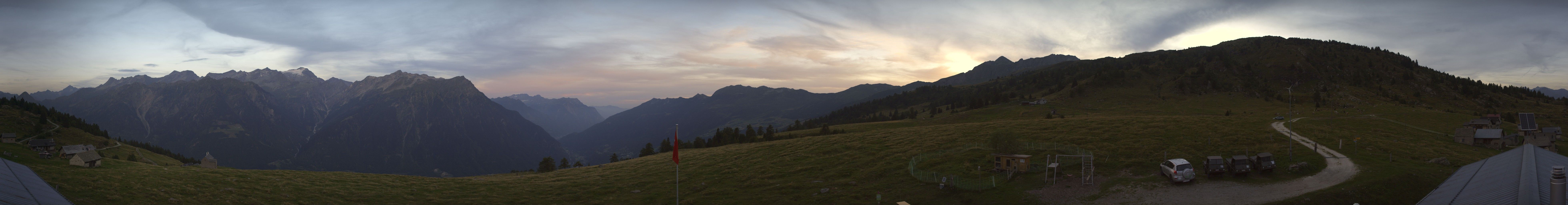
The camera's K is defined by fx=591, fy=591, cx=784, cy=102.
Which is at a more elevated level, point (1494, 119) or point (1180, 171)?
point (1494, 119)

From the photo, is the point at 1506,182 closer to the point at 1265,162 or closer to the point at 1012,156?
the point at 1265,162

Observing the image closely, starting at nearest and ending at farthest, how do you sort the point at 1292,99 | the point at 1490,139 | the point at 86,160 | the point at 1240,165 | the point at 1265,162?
1. the point at 1240,165
2. the point at 1265,162
3. the point at 86,160
4. the point at 1490,139
5. the point at 1292,99

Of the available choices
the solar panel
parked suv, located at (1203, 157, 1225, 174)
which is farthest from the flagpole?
the solar panel

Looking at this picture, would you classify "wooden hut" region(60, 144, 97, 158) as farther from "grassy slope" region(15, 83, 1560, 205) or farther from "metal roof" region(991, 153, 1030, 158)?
"metal roof" region(991, 153, 1030, 158)

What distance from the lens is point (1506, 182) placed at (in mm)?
21141

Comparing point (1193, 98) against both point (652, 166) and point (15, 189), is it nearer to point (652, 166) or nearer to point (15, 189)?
point (652, 166)

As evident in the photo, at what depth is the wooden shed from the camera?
46781 mm

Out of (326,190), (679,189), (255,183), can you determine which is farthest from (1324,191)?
(255,183)

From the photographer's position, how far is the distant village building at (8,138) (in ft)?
359

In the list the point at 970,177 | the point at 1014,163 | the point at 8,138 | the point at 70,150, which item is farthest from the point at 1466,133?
the point at 8,138

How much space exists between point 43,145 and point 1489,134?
19628 cm

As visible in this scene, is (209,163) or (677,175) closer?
(677,175)

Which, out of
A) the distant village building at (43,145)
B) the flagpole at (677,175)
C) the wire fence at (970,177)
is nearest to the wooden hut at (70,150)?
the distant village building at (43,145)

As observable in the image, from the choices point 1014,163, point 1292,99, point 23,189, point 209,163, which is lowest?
point 209,163
